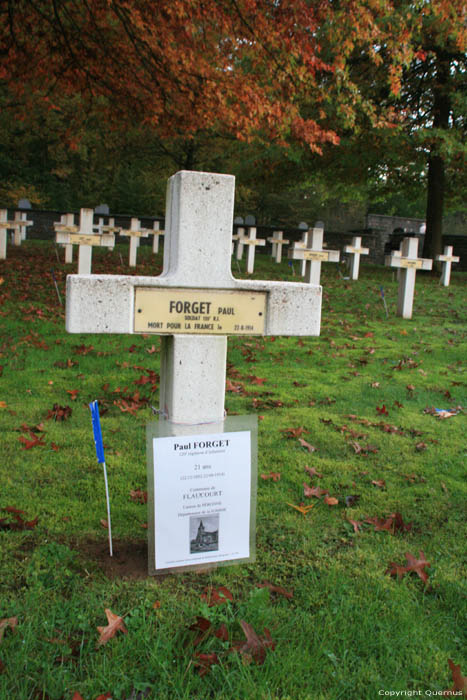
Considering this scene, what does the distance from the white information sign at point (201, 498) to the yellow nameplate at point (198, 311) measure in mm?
500

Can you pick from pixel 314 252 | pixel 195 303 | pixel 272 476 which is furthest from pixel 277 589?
pixel 314 252

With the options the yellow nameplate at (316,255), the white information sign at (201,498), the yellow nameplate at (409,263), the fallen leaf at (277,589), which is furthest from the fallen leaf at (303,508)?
the yellow nameplate at (316,255)

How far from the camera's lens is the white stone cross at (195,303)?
272 cm

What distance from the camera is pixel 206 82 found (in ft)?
34.0

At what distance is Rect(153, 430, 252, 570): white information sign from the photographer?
2.81 metres

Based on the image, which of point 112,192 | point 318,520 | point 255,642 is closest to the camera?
point 255,642

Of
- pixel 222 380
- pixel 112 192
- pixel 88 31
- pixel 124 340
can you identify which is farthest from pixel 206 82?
pixel 112 192

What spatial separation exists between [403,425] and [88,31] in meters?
9.84

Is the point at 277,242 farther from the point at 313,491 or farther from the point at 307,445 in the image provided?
the point at 313,491

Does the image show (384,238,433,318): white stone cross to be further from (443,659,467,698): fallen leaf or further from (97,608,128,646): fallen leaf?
(97,608,128,646): fallen leaf

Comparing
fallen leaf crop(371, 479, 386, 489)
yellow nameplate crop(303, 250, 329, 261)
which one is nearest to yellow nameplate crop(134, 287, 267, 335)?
fallen leaf crop(371, 479, 386, 489)

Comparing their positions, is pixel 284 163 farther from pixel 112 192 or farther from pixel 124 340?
pixel 112 192

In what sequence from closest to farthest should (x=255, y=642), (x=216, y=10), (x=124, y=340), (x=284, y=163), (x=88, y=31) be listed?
1. (x=255, y=642)
2. (x=124, y=340)
3. (x=216, y=10)
4. (x=88, y=31)
5. (x=284, y=163)

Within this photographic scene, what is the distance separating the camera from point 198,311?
2850 mm
